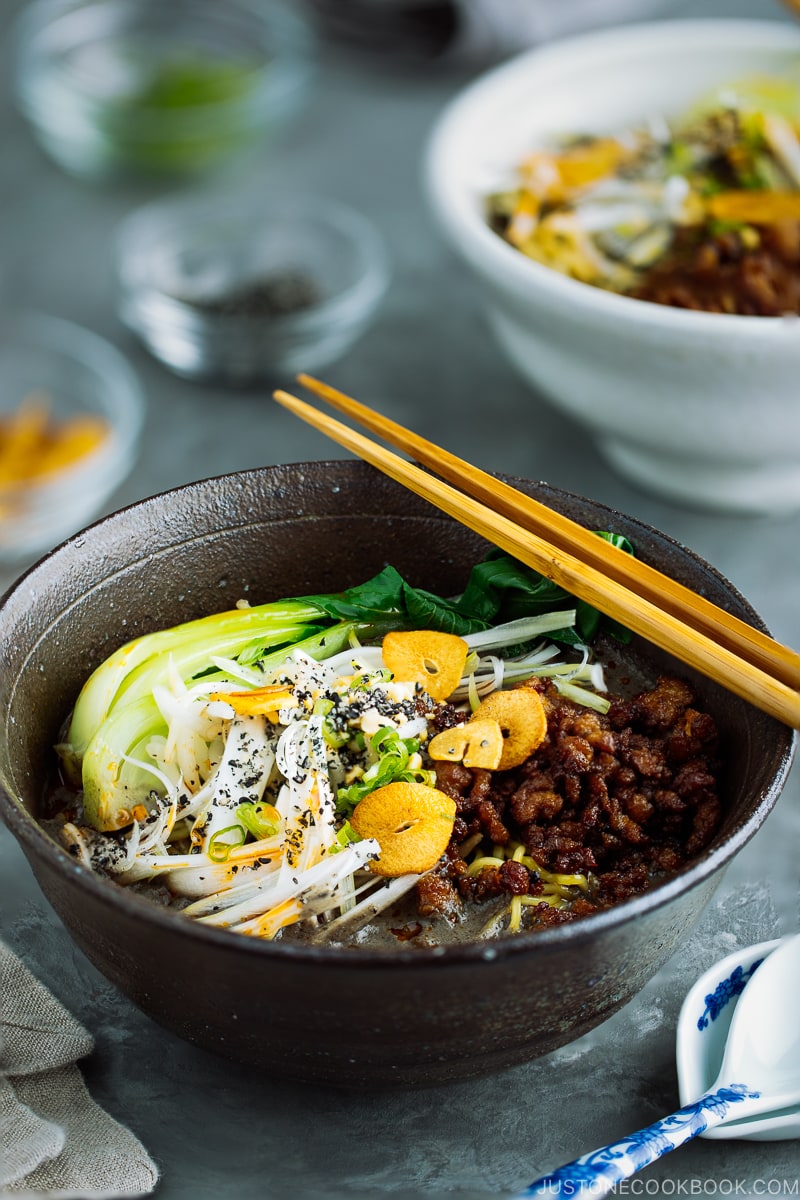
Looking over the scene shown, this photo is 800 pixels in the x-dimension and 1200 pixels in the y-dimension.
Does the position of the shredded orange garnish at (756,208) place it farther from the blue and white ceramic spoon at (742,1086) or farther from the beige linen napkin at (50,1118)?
the beige linen napkin at (50,1118)

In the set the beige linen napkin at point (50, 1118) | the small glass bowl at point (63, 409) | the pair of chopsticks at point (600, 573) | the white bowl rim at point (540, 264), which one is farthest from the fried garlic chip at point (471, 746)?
the small glass bowl at point (63, 409)

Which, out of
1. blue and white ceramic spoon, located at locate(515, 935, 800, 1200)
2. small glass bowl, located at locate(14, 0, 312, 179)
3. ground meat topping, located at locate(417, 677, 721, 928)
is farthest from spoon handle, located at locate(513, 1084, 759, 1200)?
small glass bowl, located at locate(14, 0, 312, 179)

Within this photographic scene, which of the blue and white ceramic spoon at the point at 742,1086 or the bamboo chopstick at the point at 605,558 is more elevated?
the bamboo chopstick at the point at 605,558

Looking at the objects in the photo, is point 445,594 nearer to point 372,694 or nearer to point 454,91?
point 372,694

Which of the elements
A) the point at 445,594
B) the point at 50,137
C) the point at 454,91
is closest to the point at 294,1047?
the point at 445,594

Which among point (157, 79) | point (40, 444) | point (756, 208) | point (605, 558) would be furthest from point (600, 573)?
point (157, 79)

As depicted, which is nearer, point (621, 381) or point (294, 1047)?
point (294, 1047)

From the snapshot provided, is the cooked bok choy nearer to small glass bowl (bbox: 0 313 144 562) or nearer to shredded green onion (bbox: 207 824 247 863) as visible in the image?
shredded green onion (bbox: 207 824 247 863)
